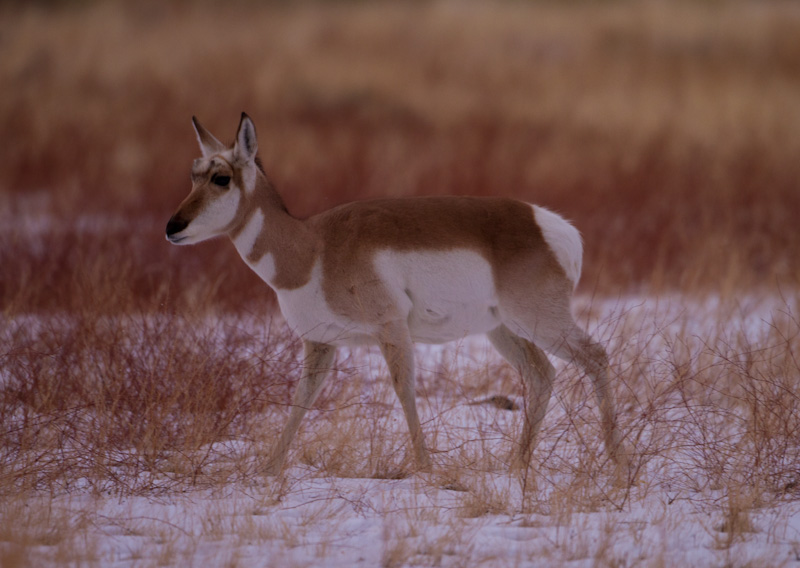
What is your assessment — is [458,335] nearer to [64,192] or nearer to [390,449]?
[390,449]

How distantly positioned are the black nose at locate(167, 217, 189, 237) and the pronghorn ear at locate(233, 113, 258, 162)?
1.61 feet

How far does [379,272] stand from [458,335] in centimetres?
62

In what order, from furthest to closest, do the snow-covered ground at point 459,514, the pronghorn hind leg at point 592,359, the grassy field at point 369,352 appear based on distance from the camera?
1. the pronghorn hind leg at point 592,359
2. the grassy field at point 369,352
3. the snow-covered ground at point 459,514

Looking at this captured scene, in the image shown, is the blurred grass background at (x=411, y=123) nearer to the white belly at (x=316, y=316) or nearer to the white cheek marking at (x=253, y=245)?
the white cheek marking at (x=253, y=245)

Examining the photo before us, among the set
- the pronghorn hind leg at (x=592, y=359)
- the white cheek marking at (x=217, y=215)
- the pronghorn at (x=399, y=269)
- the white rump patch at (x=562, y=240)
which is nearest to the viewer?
the white cheek marking at (x=217, y=215)

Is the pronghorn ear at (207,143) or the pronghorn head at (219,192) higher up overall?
the pronghorn ear at (207,143)

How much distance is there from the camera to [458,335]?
4.98 m

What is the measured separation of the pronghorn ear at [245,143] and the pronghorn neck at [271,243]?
15 centimetres

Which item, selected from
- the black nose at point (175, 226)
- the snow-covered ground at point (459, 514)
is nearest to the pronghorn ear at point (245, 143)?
the black nose at point (175, 226)

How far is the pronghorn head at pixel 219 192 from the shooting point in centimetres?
452

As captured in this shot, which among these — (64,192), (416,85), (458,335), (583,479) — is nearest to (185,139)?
(64,192)

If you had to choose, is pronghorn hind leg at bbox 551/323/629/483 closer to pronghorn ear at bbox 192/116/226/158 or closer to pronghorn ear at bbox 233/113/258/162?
pronghorn ear at bbox 233/113/258/162


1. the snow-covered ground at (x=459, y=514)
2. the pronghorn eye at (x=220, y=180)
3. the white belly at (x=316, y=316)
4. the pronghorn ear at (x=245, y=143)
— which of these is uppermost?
the pronghorn ear at (x=245, y=143)

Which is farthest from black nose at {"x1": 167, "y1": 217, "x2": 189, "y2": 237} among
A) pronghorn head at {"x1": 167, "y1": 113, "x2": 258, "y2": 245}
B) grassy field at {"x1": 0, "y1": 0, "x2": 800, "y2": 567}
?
grassy field at {"x1": 0, "y1": 0, "x2": 800, "y2": 567}
